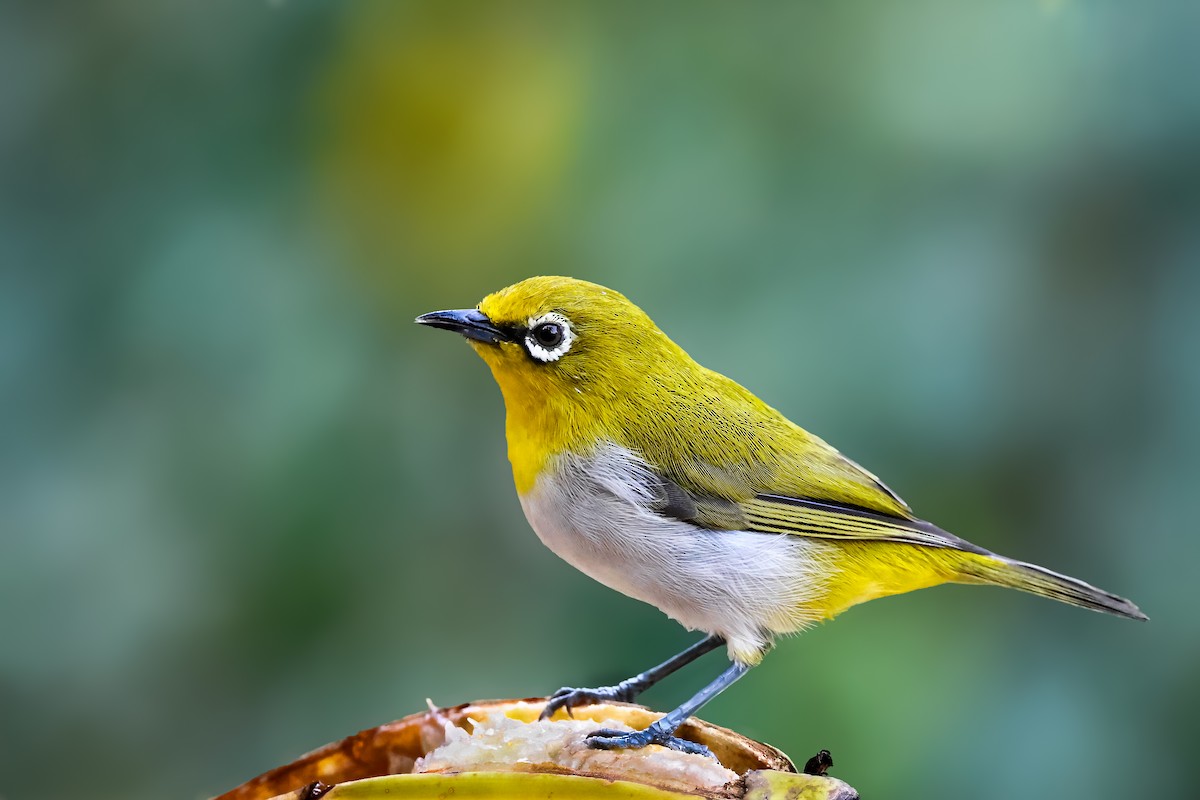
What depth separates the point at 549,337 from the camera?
1590 millimetres

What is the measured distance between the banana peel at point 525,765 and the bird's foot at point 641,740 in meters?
0.02

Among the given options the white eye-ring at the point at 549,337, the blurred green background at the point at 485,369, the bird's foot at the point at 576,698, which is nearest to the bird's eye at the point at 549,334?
the white eye-ring at the point at 549,337

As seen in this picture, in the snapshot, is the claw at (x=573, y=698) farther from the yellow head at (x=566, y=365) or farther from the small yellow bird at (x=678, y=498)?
the yellow head at (x=566, y=365)

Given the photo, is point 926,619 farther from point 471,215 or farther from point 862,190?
point 471,215

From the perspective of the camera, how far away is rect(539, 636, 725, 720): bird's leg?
1.46 metres

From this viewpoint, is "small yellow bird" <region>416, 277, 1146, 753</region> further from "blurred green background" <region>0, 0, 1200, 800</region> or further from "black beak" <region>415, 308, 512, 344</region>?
"blurred green background" <region>0, 0, 1200, 800</region>

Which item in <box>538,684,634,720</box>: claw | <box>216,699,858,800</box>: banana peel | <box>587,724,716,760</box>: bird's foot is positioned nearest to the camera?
<box>216,699,858,800</box>: banana peel

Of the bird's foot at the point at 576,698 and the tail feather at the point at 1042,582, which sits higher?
the tail feather at the point at 1042,582

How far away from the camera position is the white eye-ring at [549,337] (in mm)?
1573

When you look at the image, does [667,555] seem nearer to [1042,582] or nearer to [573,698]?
[573,698]

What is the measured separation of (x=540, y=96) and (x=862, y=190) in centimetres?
61

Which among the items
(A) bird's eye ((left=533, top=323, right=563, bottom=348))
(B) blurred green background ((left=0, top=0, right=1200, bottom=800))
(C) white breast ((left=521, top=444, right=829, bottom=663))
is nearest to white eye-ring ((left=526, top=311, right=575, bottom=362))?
(A) bird's eye ((left=533, top=323, right=563, bottom=348))

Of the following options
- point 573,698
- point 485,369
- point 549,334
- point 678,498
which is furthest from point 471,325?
point 485,369

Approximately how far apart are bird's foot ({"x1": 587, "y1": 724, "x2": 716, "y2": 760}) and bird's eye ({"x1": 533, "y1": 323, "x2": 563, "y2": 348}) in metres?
0.51
